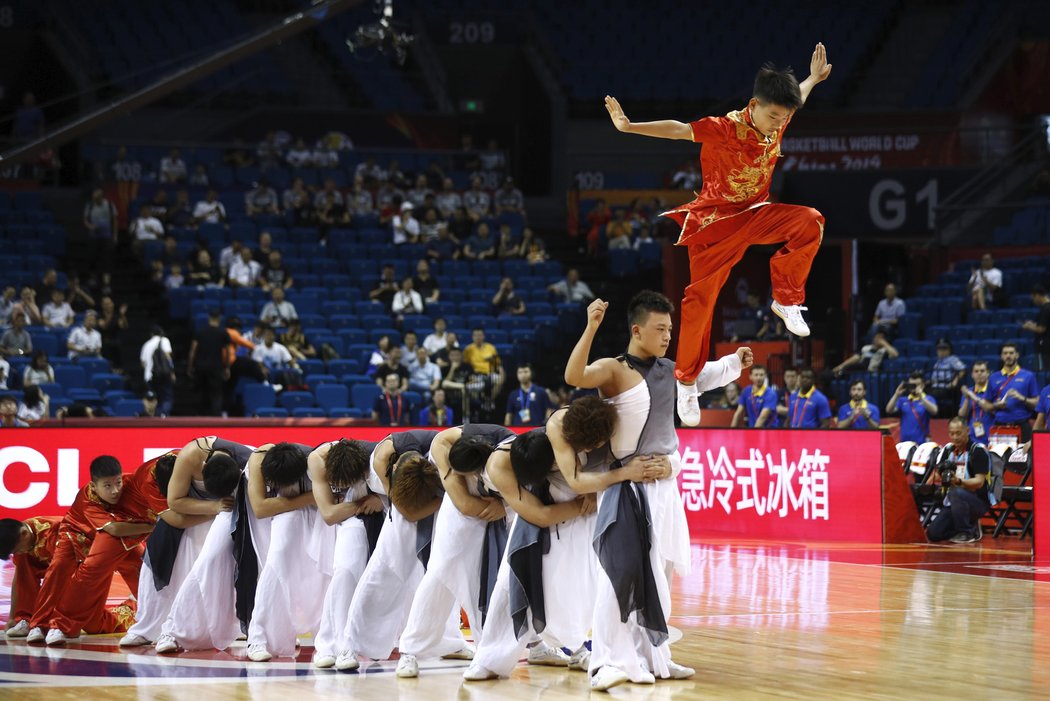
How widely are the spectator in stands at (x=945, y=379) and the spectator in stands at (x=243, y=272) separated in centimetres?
920

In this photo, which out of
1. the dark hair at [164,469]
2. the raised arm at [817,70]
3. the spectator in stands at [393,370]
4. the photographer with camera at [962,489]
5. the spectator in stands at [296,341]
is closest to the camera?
the raised arm at [817,70]

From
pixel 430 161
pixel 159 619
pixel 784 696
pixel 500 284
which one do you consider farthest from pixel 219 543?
pixel 430 161

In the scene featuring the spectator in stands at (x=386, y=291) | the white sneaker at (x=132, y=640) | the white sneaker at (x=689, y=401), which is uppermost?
the spectator in stands at (x=386, y=291)

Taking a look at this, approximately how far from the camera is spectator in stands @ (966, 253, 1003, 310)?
18.4 m

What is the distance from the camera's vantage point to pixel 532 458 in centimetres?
672

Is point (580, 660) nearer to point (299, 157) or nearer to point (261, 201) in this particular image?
point (261, 201)

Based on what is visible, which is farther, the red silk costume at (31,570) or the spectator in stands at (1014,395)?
the spectator in stands at (1014,395)

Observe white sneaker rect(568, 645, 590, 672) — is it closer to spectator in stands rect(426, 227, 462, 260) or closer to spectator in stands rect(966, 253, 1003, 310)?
spectator in stands rect(966, 253, 1003, 310)

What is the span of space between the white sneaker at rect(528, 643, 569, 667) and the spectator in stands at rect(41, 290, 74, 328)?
1253 cm

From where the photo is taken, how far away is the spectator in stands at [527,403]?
645 inches

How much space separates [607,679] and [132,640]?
3.03m

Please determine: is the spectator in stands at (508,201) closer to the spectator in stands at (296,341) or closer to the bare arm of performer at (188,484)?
the spectator in stands at (296,341)

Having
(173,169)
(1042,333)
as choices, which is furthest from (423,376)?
(1042,333)

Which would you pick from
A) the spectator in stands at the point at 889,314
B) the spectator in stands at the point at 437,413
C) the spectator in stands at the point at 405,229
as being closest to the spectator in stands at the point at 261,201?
the spectator in stands at the point at 405,229
